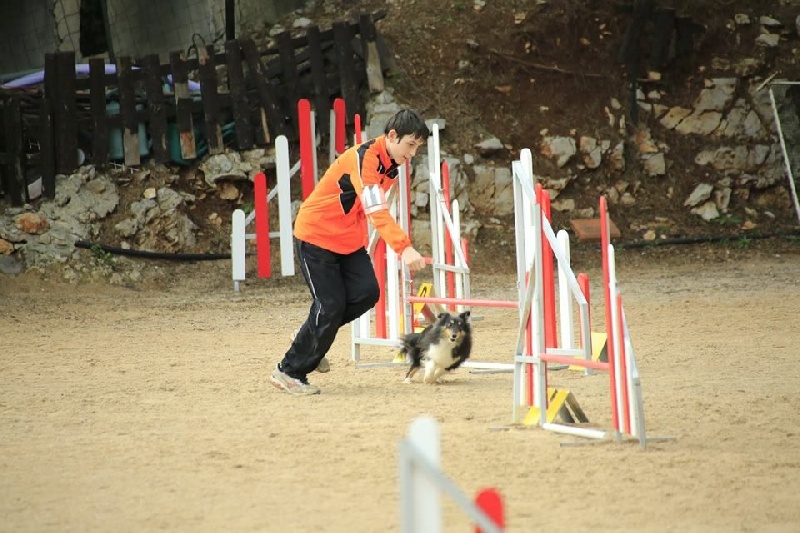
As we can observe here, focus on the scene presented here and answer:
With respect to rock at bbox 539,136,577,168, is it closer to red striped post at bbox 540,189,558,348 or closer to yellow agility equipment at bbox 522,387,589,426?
red striped post at bbox 540,189,558,348

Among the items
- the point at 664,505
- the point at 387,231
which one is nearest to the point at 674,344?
the point at 387,231

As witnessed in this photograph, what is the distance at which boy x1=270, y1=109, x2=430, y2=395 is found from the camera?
24.9 ft

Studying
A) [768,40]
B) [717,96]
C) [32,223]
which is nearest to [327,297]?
[32,223]

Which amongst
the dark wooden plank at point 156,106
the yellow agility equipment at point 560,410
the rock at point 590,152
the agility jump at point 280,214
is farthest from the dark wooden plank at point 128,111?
the yellow agility equipment at point 560,410

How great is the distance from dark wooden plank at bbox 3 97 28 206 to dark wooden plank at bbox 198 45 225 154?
2.40 m

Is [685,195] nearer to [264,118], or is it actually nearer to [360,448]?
[264,118]

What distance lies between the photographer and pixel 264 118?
55.9 ft

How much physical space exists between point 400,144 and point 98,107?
939 cm

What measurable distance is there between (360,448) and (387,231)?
5.00 ft

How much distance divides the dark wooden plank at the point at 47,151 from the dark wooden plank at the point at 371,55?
4438 mm

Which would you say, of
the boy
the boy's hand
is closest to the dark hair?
the boy

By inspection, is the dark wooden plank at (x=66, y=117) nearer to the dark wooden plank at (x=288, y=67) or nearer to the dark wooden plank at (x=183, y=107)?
the dark wooden plank at (x=183, y=107)

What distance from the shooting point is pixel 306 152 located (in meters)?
12.0

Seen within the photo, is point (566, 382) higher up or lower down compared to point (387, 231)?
lower down
